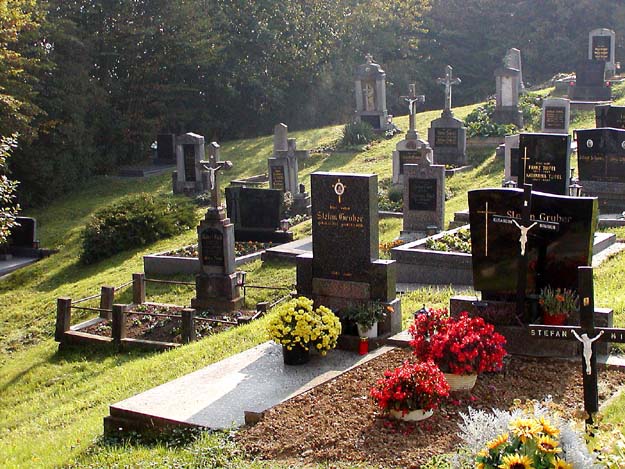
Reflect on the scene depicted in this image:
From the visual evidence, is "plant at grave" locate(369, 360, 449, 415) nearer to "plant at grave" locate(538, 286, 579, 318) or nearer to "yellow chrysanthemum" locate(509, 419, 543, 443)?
"plant at grave" locate(538, 286, 579, 318)

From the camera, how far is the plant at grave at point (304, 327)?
10531 millimetres

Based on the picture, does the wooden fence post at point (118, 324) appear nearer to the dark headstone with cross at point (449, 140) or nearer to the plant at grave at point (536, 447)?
the plant at grave at point (536, 447)

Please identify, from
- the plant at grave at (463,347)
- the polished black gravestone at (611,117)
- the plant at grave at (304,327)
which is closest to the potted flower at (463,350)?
the plant at grave at (463,347)

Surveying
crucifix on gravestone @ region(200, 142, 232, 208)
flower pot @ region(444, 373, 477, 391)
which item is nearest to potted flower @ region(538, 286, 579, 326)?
flower pot @ region(444, 373, 477, 391)

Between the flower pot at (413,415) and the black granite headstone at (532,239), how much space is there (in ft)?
8.27

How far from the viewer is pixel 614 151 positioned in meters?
19.3

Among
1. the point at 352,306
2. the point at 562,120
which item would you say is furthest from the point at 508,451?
the point at 562,120

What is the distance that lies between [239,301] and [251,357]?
18.1 feet

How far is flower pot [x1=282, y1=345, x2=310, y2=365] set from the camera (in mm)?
10711

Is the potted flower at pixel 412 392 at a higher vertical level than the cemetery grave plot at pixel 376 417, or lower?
higher

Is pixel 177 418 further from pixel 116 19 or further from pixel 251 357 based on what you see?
pixel 116 19

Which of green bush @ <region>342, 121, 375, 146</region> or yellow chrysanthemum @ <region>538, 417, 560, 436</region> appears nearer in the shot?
yellow chrysanthemum @ <region>538, 417, 560, 436</region>

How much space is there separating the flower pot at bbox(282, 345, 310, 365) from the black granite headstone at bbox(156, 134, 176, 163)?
25.8 m

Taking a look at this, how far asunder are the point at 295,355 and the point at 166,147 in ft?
86.0
